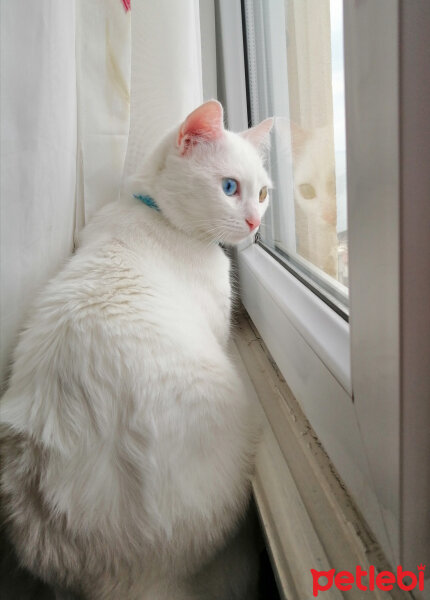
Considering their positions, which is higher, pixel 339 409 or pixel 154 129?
pixel 154 129

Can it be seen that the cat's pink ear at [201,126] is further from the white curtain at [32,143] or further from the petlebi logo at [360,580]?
the petlebi logo at [360,580]

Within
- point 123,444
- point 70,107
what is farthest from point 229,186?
point 123,444

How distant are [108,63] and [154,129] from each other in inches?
7.3

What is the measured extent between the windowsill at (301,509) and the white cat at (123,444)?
39mm

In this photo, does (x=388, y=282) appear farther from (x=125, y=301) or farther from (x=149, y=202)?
(x=149, y=202)

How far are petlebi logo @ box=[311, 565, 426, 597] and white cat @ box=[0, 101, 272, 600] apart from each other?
133 millimetres

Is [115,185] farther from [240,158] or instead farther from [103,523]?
[103,523]

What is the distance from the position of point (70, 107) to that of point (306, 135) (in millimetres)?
353

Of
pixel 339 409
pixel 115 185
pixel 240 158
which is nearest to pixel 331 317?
pixel 339 409

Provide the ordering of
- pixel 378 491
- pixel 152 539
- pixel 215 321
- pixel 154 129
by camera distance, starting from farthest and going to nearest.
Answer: pixel 154 129 → pixel 215 321 → pixel 152 539 → pixel 378 491

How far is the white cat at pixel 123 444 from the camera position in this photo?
1.43 ft

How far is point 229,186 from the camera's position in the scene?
2.25 feet

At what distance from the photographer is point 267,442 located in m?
0.58

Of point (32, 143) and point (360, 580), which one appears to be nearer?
point (360, 580)
